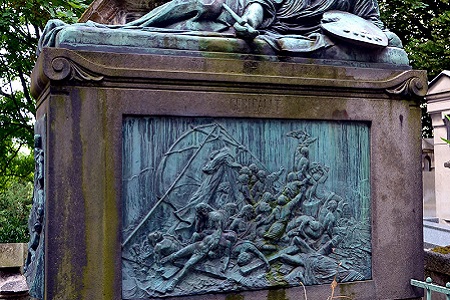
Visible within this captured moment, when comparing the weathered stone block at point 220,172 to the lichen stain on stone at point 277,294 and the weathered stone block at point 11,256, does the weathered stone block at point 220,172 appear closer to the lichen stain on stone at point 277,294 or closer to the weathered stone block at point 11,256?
the lichen stain on stone at point 277,294

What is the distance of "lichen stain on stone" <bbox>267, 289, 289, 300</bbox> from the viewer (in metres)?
4.60

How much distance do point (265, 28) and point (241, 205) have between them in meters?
1.54

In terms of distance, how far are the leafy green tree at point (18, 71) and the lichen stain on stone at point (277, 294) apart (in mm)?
6937

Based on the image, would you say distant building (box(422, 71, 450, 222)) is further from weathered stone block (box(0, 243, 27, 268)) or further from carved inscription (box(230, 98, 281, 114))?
weathered stone block (box(0, 243, 27, 268))

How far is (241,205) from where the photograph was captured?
4.59 m

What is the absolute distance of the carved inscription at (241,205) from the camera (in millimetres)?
4324

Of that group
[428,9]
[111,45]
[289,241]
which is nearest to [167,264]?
[289,241]

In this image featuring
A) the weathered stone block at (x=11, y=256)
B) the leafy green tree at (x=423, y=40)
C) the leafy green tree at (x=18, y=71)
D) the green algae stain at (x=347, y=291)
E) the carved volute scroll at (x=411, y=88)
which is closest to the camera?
the green algae stain at (x=347, y=291)

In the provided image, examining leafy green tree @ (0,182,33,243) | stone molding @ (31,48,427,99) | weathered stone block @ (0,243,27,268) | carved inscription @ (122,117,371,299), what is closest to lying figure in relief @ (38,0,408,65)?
stone molding @ (31,48,427,99)

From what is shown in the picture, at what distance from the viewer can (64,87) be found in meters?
4.13

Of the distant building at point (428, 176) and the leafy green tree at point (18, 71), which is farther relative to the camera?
the distant building at point (428, 176)

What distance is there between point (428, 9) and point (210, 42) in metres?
18.5

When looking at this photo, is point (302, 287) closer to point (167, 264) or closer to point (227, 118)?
point (167, 264)

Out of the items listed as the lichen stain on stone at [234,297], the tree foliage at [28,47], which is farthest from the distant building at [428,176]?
the lichen stain on stone at [234,297]
